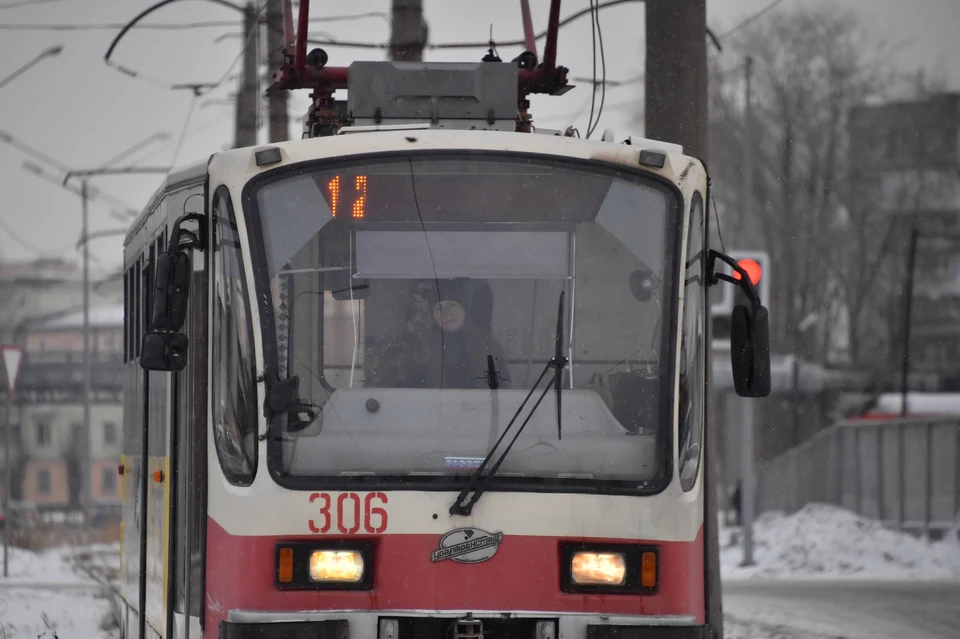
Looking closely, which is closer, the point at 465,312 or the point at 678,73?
the point at 465,312

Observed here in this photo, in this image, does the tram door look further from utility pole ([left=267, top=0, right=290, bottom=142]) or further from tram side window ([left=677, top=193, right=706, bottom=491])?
utility pole ([left=267, top=0, right=290, bottom=142])

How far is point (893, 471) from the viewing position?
22.8 meters

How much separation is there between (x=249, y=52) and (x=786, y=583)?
9.16 m

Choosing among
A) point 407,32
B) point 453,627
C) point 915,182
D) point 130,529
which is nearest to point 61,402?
point 915,182

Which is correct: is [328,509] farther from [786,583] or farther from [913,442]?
[913,442]

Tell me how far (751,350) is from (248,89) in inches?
546

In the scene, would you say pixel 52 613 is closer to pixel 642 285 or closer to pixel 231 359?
pixel 231 359

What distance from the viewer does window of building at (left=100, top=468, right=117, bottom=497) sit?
260 feet

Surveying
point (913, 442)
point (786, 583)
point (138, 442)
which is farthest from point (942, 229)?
point (138, 442)

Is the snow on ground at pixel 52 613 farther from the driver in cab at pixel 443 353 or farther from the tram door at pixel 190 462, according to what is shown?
the driver in cab at pixel 443 353

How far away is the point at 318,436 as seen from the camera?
659 centimetres

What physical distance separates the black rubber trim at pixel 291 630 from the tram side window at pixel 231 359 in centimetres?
60

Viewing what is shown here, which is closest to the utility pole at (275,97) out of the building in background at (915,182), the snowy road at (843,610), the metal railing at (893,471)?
the snowy road at (843,610)

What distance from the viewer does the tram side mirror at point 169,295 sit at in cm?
648
